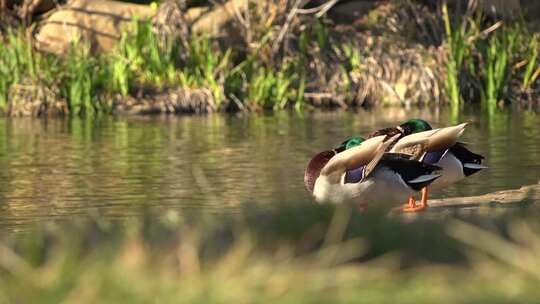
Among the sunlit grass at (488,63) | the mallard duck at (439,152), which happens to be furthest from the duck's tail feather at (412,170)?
the sunlit grass at (488,63)

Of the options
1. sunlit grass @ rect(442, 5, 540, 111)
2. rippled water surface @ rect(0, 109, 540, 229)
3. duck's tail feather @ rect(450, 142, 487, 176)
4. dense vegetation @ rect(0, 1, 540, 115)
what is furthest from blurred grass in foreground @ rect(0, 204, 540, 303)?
sunlit grass @ rect(442, 5, 540, 111)

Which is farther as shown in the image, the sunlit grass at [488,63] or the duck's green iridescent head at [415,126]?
the sunlit grass at [488,63]

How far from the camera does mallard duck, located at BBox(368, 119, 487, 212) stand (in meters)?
10.5

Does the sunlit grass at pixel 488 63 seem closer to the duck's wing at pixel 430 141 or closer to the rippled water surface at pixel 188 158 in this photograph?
the rippled water surface at pixel 188 158

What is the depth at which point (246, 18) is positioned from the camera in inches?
1045

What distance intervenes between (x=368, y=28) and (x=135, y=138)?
935 cm

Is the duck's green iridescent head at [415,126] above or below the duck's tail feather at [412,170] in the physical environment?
above

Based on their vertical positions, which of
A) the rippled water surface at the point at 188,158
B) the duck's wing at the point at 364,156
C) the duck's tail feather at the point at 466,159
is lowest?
the rippled water surface at the point at 188,158

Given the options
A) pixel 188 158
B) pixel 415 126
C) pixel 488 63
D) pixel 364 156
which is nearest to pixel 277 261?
pixel 364 156

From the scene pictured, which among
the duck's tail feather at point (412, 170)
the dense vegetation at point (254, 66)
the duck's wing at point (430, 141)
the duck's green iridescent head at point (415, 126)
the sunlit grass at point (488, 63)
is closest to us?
the duck's tail feather at point (412, 170)

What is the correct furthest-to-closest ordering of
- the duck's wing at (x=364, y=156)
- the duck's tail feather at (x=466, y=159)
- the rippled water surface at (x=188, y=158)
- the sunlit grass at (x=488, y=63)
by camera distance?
the sunlit grass at (x=488, y=63) < the rippled water surface at (x=188, y=158) < the duck's tail feather at (x=466, y=159) < the duck's wing at (x=364, y=156)

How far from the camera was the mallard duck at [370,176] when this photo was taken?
9.59m

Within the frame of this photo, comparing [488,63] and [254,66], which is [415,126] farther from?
[254,66]

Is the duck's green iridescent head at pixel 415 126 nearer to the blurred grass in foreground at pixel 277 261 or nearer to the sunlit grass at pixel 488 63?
the blurred grass in foreground at pixel 277 261
